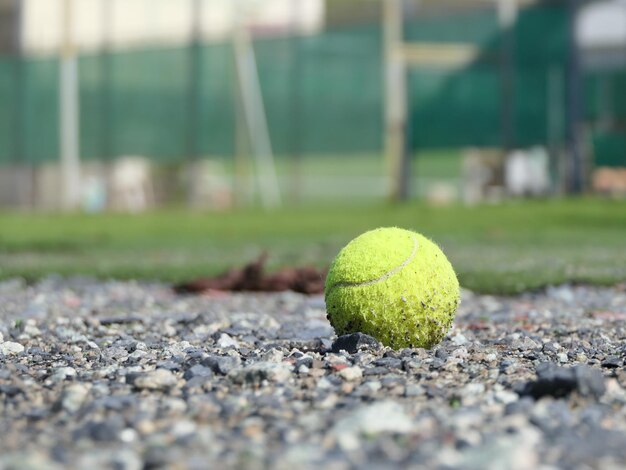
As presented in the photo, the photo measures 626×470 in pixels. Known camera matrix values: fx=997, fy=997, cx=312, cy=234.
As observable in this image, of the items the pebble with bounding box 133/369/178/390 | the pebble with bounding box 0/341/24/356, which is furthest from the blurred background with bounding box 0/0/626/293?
the pebble with bounding box 133/369/178/390

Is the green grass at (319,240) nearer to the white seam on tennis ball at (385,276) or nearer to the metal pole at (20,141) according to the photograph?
the white seam on tennis ball at (385,276)

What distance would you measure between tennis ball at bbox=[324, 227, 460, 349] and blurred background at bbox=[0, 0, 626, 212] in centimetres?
1369

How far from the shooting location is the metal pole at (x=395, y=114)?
701 inches

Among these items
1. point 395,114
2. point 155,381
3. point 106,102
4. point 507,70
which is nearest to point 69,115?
point 106,102

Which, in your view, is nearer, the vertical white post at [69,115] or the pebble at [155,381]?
the pebble at [155,381]

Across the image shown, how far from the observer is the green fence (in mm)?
17781

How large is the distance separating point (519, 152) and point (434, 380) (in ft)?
50.0

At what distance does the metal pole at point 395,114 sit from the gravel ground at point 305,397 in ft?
44.2

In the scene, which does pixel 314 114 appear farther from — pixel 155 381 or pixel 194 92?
pixel 155 381

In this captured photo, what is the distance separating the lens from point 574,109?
58.2 ft

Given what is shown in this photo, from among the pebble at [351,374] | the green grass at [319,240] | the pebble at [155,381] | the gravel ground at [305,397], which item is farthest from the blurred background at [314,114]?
the pebble at [155,381]

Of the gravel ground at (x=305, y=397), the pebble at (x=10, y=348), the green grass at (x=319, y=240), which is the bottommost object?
the green grass at (x=319, y=240)

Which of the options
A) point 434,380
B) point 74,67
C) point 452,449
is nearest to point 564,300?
point 434,380

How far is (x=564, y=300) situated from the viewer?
5.62 meters
